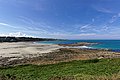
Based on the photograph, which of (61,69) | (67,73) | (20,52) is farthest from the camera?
(20,52)

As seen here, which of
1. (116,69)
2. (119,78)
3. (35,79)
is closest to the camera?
(119,78)

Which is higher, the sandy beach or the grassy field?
the grassy field

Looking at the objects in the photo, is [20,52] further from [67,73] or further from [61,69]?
[67,73]

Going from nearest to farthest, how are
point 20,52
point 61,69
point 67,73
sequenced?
1. point 67,73
2. point 61,69
3. point 20,52

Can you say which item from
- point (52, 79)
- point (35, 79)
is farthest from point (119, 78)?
point (35, 79)

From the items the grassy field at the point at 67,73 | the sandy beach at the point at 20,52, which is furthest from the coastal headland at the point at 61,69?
the sandy beach at the point at 20,52

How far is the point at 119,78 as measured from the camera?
50.4 feet

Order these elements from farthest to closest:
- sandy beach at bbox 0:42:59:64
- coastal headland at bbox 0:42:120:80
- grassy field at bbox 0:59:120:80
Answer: sandy beach at bbox 0:42:59:64
coastal headland at bbox 0:42:120:80
grassy field at bbox 0:59:120:80

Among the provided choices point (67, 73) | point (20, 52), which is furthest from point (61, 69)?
point (20, 52)

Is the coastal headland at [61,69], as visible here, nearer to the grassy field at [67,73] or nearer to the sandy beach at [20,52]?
the grassy field at [67,73]

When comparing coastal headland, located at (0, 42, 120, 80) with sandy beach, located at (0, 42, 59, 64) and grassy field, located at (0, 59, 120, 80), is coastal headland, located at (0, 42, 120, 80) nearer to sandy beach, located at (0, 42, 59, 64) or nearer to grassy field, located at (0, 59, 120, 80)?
grassy field, located at (0, 59, 120, 80)

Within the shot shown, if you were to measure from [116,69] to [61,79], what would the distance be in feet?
23.5

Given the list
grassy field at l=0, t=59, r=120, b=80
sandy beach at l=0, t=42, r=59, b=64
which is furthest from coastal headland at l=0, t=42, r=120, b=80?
sandy beach at l=0, t=42, r=59, b=64

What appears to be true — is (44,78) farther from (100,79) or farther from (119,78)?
(119,78)
